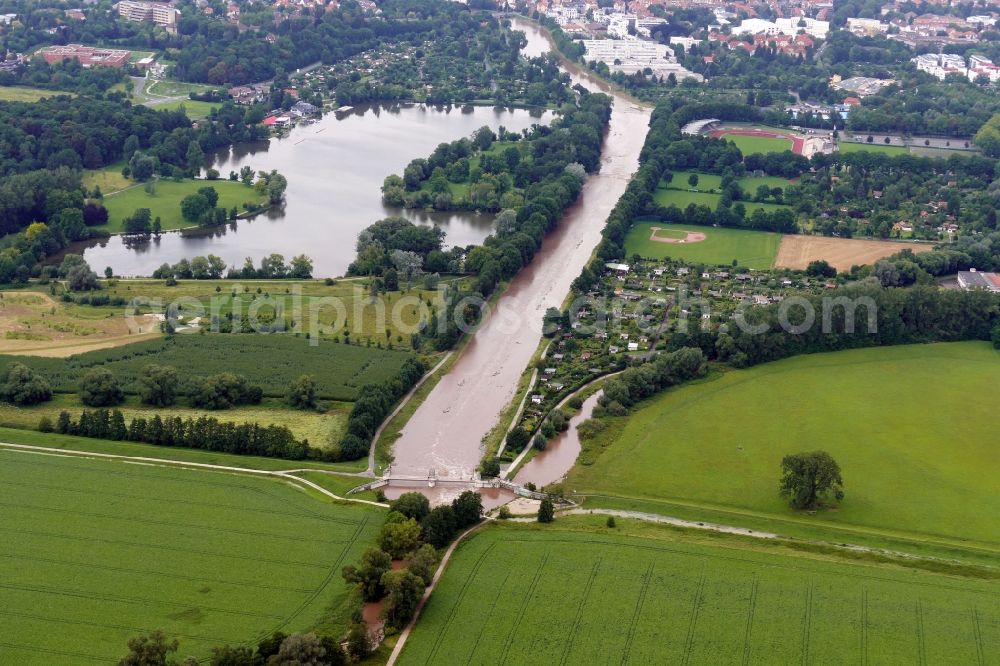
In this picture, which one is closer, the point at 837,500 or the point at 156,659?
the point at 156,659

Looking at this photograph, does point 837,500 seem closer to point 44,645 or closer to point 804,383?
point 804,383

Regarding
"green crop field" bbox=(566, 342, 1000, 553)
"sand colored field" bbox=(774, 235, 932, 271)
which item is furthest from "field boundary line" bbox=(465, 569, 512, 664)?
"sand colored field" bbox=(774, 235, 932, 271)

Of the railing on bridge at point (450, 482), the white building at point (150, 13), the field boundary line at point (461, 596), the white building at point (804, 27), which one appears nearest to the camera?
the field boundary line at point (461, 596)

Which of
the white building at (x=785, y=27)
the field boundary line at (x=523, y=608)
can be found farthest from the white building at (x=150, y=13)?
the field boundary line at (x=523, y=608)

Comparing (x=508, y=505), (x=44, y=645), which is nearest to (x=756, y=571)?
(x=508, y=505)

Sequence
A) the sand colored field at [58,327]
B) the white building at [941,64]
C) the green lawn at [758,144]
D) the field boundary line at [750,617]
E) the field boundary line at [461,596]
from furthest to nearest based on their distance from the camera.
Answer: the white building at [941,64]
the green lawn at [758,144]
the sand colored field at [58,327]
the field boundary line at [461,596]
the field boundary line at [750,617]

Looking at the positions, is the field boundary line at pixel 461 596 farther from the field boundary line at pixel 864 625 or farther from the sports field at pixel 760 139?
the sports field at pixel 760 139
